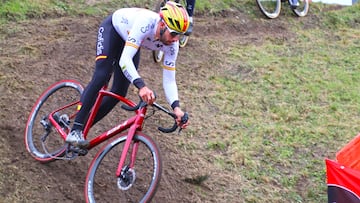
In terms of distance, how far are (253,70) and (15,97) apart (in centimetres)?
435

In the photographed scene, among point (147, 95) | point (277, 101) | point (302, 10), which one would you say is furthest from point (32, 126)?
point (302, 10)

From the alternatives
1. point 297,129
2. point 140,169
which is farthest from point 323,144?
point 140,169

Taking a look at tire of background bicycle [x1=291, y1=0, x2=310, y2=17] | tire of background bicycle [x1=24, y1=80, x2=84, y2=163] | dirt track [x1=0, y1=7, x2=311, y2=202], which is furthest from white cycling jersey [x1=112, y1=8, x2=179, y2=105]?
tire of background bicycle [x1=291, y1=0, x2=310, y2=17]

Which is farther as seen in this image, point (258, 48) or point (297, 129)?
point (258, 48)

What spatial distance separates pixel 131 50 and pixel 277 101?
4232 mm

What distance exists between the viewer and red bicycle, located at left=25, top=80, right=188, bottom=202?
491 cm

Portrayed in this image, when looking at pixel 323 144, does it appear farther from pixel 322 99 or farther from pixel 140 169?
pixel 140 169

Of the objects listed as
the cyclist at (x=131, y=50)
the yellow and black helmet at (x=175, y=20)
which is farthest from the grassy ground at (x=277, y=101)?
the yellow and black helmet at (x=175, y=20)

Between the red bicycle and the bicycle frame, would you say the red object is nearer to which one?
the red bicycle

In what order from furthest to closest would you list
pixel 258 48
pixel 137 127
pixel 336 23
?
pixel 336 23, pixel 258 48, pixel 137 127

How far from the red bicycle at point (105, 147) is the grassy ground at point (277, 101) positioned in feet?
4.70

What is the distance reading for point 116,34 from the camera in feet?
18.4

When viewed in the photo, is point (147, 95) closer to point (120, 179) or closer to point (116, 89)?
point (120, 179)

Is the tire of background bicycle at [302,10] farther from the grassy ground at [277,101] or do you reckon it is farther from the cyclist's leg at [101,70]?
the cyclist's leg at [101,70]
